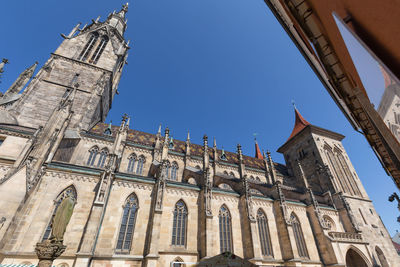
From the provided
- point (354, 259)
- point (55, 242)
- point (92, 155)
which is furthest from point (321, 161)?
point (55, 242)

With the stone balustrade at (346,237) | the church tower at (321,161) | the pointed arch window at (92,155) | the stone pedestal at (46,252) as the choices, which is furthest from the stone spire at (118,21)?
the stone balustrade at (346,237)

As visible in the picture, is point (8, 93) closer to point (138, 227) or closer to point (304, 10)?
point (138, 227)

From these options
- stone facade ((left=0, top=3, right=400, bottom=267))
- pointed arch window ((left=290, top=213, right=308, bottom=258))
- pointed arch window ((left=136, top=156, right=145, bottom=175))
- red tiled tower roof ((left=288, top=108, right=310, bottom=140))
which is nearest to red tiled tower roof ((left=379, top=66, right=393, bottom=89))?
stone facade ((left=0, top=3, right=400, bottom=267))

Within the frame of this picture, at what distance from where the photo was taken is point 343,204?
68.0 ft

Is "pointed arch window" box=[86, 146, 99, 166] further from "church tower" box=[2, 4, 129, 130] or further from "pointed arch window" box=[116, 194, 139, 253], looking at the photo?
"pointed arch window" box=[116, 194, 139, 253]

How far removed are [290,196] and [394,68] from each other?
851 inches

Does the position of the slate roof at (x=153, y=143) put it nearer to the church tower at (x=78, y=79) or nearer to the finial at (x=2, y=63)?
the church tower at (x=78, y=79)

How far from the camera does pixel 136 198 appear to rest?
1351 centimetres

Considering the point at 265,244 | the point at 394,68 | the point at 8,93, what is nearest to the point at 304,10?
the point at 394,68

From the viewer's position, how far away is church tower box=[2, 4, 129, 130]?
55.7 feet

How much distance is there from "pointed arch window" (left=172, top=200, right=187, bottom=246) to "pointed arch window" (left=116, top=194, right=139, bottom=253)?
9.80ft

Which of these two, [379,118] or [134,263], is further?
[134,263]

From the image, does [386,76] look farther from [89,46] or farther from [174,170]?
[89,46]

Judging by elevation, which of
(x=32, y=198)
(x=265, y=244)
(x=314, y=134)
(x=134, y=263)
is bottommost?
(x=134, y=263)
